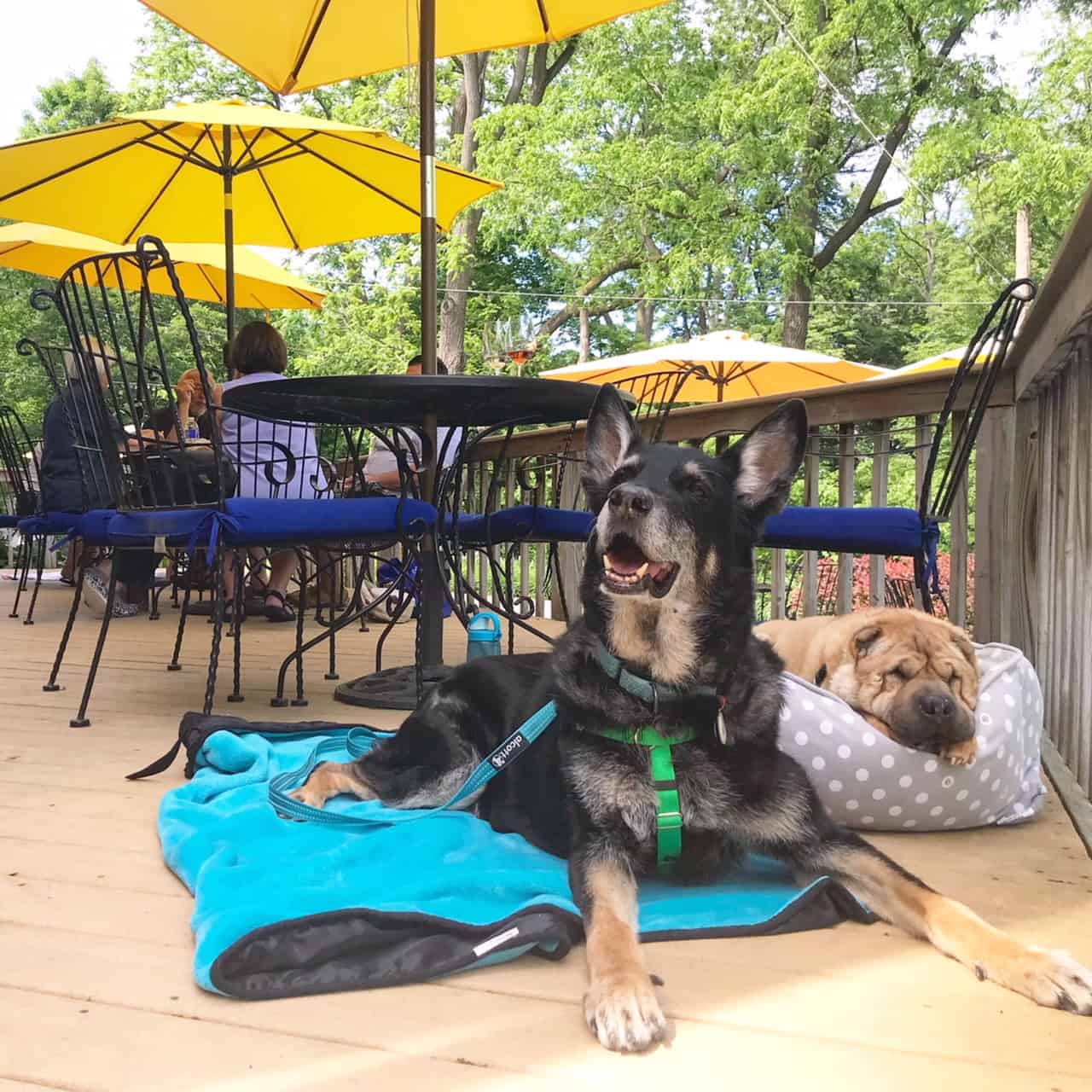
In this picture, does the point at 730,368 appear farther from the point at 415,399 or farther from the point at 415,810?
the point at 415,810

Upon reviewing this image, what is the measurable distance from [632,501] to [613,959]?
854 millimetres

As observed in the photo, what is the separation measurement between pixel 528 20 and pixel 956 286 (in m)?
24.2

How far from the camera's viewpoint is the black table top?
3.14m

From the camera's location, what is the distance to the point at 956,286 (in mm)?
26219

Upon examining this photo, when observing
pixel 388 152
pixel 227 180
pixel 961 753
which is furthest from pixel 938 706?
pixel 227 180

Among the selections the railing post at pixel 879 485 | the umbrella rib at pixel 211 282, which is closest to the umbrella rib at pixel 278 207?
the umbrella rib at pixel 211 282

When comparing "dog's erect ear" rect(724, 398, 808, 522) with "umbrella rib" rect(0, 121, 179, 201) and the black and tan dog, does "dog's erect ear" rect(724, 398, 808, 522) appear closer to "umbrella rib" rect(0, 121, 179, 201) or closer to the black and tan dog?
the black and tan dog

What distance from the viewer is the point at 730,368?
36.9 feet

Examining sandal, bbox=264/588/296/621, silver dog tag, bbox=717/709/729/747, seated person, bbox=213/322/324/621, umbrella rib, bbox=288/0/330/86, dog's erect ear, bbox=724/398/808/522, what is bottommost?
sandal, bbox=264/588/296/621

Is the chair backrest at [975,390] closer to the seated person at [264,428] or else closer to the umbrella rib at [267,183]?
the seated person at [264,428]

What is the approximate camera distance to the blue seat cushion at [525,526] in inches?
155

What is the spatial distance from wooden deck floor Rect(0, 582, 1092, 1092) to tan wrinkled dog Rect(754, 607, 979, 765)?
0.99ft

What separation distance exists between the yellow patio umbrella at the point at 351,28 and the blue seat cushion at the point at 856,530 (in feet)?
8.17

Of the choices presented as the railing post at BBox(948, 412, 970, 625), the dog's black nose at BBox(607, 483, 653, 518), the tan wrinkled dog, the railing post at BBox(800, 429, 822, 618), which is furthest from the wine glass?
the dog's black nose at BBox(607, 483, 653, 518)
